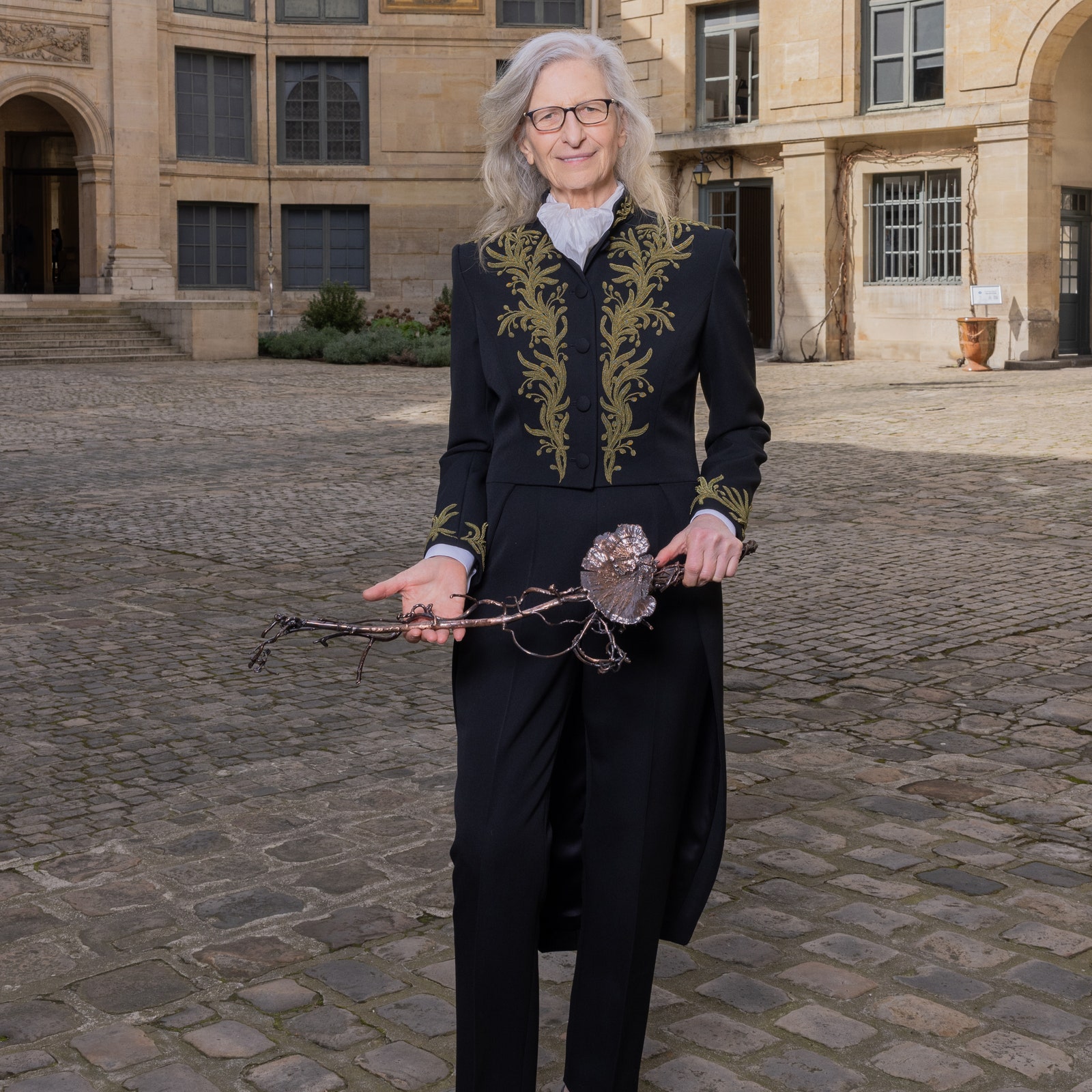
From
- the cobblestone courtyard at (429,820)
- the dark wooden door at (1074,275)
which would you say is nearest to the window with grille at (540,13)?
the dark wooden door at (1074,275)

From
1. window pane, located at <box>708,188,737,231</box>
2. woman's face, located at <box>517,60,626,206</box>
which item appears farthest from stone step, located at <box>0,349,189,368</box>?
woman's face, located at <box>517,60,626,206</box>

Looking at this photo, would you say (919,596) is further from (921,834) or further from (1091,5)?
(1091,5)

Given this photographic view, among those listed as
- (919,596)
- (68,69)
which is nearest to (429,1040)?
(919,596)

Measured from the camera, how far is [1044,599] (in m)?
7.69

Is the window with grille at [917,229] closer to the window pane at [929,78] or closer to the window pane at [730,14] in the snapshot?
the window pane at [929,78]

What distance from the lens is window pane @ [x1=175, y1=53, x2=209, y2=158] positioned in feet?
109

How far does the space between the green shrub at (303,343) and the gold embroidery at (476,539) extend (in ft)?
85.9

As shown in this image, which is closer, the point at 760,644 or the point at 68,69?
the point at 760,644

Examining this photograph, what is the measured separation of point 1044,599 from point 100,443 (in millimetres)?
10227

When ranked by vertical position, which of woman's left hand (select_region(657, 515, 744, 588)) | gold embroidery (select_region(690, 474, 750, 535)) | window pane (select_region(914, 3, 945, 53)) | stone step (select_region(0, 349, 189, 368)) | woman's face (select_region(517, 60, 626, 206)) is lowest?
woman's left hand (select_region(657, 515, 744, 588))

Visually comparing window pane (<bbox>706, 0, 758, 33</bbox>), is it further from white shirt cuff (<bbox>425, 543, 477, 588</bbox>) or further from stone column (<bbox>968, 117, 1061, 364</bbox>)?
white shirt cuff (<bbox>425, 543, 477, 588</bbox>)

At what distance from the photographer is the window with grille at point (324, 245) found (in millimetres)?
35438

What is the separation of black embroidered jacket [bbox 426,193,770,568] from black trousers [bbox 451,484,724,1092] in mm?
56

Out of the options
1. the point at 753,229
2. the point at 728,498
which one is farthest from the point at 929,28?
the point at 728,498
